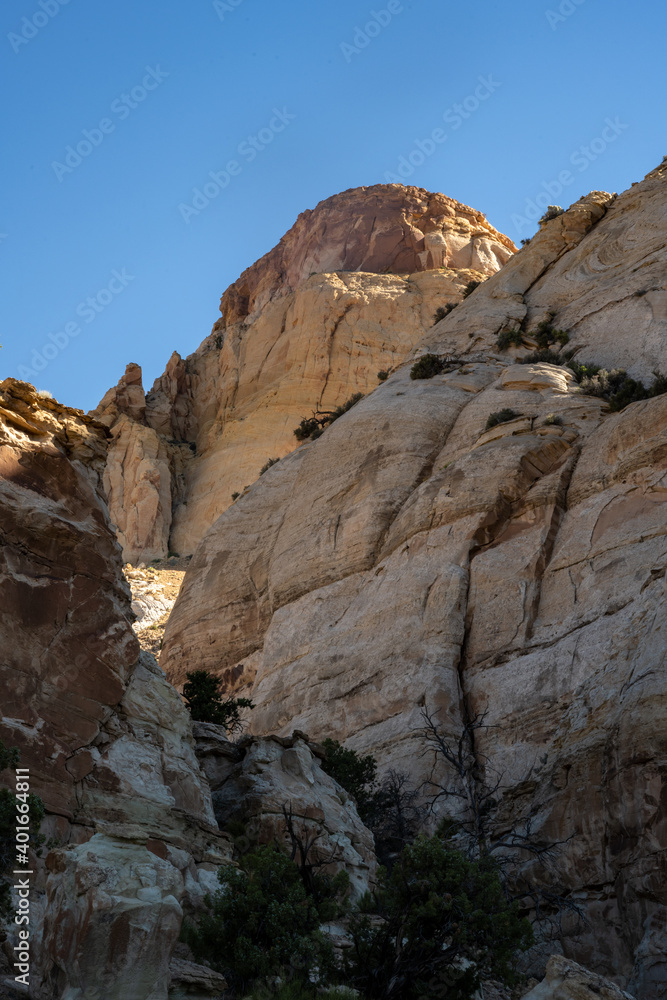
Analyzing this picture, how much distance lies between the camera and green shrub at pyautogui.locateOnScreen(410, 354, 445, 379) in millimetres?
39750

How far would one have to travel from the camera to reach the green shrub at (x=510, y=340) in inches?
1606

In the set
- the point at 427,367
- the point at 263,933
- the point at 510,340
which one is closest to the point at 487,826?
the point at 263,933

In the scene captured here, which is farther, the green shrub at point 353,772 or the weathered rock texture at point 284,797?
the green shrub at point 353,772

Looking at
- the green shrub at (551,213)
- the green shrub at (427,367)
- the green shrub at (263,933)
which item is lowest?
the green shrub at (263,933)

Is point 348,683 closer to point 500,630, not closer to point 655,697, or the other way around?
point 500,630

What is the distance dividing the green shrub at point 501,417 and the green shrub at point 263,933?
1914cm

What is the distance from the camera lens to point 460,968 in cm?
1519

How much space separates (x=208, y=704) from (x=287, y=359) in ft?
157

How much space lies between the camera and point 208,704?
2667cm

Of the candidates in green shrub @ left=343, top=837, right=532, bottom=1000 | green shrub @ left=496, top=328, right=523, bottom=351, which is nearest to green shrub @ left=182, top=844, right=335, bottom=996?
green shrub @ left=343, top=837, right=532, bottom=1000

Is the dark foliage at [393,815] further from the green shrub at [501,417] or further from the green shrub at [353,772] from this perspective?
the green shrub at [501,417]

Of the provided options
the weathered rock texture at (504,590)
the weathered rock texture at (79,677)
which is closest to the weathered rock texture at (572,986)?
the weathered rock texture at (504,590)

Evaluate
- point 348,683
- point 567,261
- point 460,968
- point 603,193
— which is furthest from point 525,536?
point 603,193

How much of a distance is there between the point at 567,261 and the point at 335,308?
27.5m
